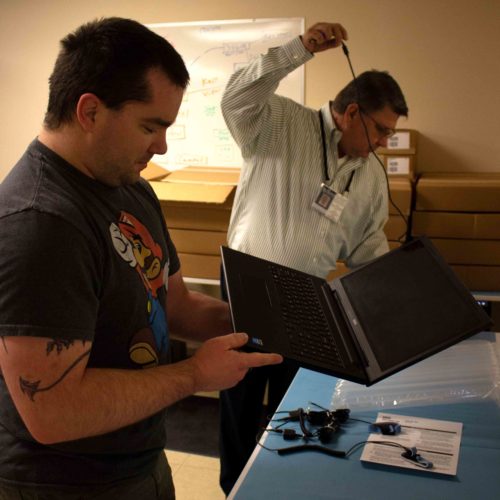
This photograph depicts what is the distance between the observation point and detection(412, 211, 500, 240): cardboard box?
7.43ft

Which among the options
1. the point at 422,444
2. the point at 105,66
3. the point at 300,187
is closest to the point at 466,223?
the point at 300,187

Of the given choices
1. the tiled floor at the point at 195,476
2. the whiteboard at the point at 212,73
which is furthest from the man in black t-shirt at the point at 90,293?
the whiteboard at the point at 212,73

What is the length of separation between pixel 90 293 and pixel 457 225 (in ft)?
6.22

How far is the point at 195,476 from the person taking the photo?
7.39 feet

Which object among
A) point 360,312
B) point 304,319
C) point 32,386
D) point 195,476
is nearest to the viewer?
point 32,386

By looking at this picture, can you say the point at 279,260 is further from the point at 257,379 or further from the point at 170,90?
the point at 170,90

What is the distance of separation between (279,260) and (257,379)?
0.46m

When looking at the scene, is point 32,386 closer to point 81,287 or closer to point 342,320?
point 81,287

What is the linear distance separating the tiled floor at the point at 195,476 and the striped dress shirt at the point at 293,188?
1.00 m

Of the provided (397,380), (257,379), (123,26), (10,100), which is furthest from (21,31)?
(397,380)

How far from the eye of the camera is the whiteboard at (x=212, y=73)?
9.42 feet

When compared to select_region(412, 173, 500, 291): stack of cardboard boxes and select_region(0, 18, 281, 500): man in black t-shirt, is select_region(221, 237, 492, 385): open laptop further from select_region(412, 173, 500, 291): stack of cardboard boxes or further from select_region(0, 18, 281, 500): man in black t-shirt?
select_region(412, 173, 500, 291): stack of cardboard boxes

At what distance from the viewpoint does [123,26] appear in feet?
2.76

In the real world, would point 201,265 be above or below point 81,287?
below
